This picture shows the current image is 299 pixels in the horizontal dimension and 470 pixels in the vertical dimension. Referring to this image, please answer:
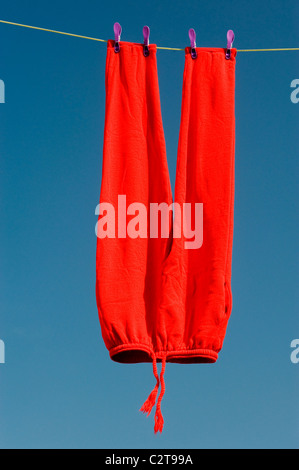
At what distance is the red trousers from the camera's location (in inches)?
157

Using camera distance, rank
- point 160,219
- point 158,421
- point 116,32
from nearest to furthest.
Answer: point 158,421, point 160,219, point 116,32

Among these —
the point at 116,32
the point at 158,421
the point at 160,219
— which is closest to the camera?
the point at 158,421

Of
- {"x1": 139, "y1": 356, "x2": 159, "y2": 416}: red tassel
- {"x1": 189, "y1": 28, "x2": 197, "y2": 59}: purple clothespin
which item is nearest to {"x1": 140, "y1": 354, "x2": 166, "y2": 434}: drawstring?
{"x1": 139, "y1": 356, "x2": 159, "y2": 416}: red tassel

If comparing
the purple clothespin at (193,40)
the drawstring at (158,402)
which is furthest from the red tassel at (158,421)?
the purple clothespin at (193,40)

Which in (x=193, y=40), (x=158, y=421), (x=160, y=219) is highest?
(x=193, y=40)

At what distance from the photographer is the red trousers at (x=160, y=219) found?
4000 mm

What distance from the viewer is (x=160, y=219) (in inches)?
163

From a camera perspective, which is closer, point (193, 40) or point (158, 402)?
point (158, 402)

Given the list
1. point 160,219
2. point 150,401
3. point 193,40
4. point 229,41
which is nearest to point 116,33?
point 193,40

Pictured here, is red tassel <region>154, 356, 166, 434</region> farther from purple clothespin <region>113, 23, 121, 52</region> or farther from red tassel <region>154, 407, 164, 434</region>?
purple clothespin <region>113, 23, 121, 52</region>

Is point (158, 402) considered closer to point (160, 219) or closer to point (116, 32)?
point (160, 219)

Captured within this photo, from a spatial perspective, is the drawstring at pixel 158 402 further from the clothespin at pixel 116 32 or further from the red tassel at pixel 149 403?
the clothespin at pixel 116 32

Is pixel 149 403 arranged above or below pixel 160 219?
below

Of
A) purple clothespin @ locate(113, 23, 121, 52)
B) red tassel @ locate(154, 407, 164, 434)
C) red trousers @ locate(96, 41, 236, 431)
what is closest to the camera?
red tassel @ locate(154, 407, 164, 434)
